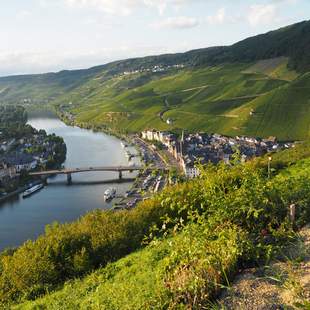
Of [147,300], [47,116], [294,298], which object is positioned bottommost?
[47,116]

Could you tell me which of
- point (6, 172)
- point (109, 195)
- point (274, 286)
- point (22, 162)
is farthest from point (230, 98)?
point (274, 286)

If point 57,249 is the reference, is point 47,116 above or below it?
below

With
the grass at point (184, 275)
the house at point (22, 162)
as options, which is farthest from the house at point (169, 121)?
the grass at point (184, 275)

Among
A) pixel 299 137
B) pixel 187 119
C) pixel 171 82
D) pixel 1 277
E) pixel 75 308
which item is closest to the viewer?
pixel 75 308

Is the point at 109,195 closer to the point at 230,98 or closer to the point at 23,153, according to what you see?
→ the point at 23,153

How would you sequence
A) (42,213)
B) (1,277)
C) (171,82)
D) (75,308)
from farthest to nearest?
(171,82) < (42,213) < (1,277) < (75,308)

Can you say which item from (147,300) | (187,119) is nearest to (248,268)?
(147,300)

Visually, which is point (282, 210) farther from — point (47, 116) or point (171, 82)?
point (47, 116)

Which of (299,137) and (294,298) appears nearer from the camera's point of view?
(294,298)
